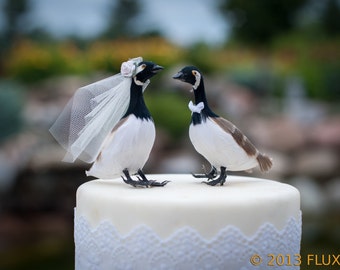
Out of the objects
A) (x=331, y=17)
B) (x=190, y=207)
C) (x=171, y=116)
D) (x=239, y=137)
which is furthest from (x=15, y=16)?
(x=190, y=207)

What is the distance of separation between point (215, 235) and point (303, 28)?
43.7ft

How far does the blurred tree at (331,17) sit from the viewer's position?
13219mm

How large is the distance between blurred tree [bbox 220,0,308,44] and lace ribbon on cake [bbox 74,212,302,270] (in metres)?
10.2

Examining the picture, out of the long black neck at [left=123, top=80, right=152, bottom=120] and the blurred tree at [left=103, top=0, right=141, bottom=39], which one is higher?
the blurred tree at [left=103, top=0, right=141, bottom=39]

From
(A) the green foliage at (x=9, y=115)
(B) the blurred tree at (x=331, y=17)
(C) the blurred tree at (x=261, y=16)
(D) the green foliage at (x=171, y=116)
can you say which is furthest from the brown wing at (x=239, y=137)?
(B) the blurred tree at (x=331, y=17)

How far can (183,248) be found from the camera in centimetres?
228

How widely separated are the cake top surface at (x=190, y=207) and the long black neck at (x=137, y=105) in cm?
33

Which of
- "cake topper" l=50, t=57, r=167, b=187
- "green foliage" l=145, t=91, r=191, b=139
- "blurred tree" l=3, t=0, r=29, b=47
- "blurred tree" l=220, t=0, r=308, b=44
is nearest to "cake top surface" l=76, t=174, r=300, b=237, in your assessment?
"cake topper" l=50, t=57, r=167, b=187

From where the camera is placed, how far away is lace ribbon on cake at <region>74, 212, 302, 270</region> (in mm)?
2283

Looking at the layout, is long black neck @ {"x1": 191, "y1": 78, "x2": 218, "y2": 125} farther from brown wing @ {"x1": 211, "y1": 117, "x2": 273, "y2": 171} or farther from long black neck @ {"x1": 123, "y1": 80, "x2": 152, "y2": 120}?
long black neck @ {"x1": 123, "y1": 80, "x2": 152, "y2": 120}

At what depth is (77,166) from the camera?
7.98 metres

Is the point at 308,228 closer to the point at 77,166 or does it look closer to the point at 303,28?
the point at 77,166

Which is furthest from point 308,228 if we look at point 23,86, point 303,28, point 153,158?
point 303,28

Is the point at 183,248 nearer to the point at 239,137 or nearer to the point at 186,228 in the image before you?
the point at 186,228
